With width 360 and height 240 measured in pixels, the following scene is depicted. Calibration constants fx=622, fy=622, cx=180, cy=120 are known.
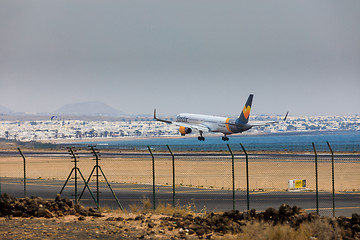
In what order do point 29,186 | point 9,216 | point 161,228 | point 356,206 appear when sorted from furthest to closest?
point 29,186, point 356,206, point 9,216, point 161,228

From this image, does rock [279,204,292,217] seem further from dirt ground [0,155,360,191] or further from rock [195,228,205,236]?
dirt ground [0,155,360,191]

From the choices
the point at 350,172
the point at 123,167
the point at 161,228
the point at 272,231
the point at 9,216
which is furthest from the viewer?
the point at 123,167

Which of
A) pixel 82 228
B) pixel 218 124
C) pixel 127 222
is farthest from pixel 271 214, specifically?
pixel 218 124

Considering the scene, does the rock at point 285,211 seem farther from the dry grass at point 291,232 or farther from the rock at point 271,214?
the dry grass at point 291,232

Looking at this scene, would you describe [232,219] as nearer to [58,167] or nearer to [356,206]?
[356,206]

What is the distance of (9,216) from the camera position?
80.6ft

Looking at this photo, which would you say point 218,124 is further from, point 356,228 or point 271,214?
point 356,228

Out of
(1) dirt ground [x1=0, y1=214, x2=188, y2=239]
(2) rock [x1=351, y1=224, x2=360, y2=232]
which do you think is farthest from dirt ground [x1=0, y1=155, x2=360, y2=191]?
(2) rock [x1=351, y1=224, x2=360, y2=232]

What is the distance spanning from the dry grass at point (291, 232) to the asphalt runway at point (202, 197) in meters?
7.94

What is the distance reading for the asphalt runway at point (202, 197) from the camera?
102ft

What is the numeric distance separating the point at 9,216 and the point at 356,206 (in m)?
16.8

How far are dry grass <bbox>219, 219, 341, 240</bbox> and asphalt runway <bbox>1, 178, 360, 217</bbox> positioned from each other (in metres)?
7.94

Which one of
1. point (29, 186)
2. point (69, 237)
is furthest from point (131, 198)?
point (69, 237)

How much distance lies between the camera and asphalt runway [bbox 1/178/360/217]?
31.0 m
